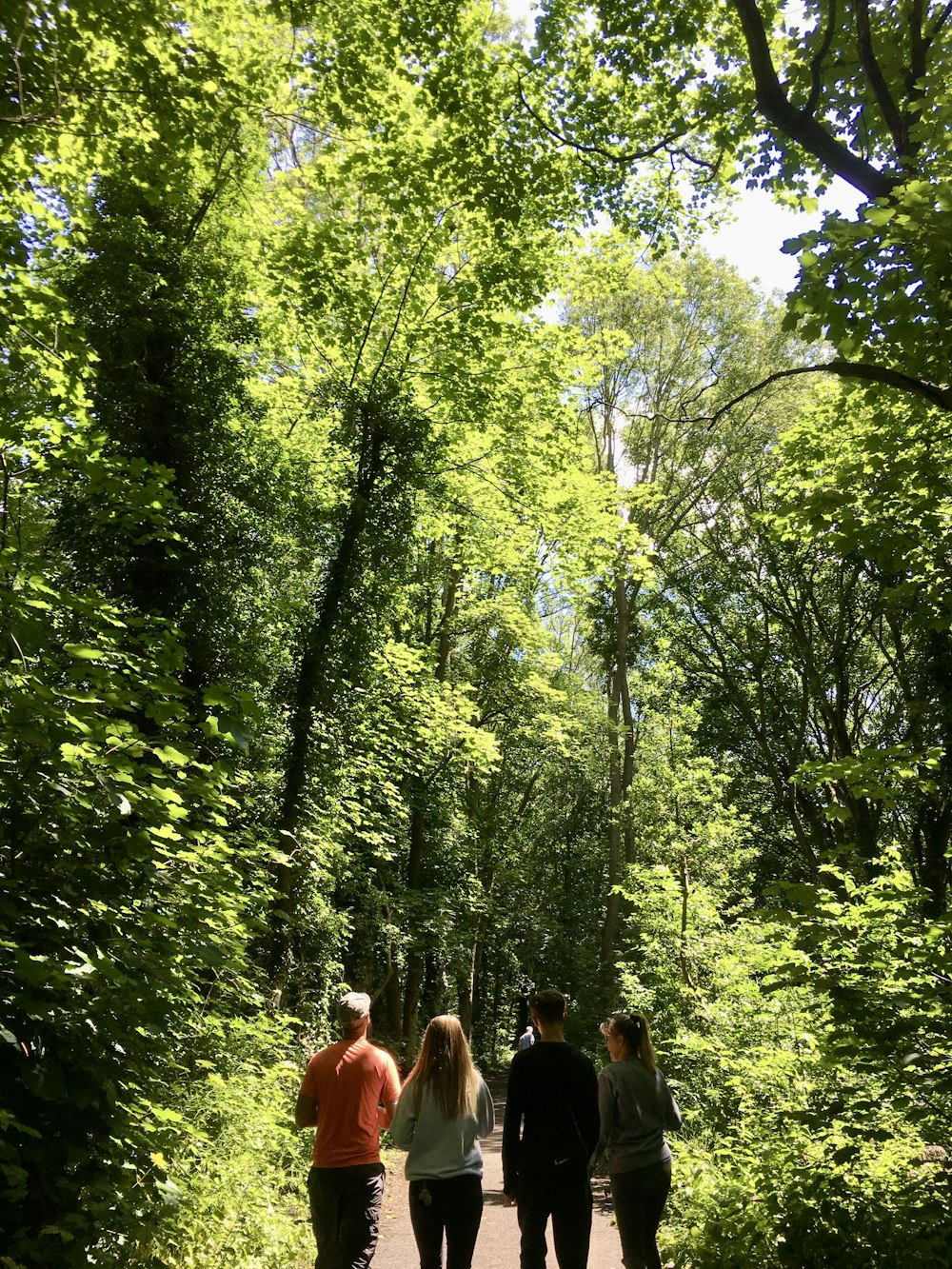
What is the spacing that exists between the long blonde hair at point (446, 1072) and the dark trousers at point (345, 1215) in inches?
22.1

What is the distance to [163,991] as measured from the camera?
11.2 ft

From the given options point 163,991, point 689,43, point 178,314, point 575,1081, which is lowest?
point 575,1081

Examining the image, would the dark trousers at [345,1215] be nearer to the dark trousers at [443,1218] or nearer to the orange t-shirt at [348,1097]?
the orange t-shirt at [348,1097]

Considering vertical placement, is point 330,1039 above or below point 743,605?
below

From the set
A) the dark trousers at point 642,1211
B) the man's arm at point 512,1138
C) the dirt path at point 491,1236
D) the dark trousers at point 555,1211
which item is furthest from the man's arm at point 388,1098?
the dirt path at point 491,1236

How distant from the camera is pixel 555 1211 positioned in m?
4.03

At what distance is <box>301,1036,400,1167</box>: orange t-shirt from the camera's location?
4238 mm

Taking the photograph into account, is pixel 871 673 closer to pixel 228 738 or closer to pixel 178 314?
pixel 178 314

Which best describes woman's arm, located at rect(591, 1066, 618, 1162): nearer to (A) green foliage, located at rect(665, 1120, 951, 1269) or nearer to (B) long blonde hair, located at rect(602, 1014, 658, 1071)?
(B) long blonde hair, located at rect(602, 1014, 658, 1071)

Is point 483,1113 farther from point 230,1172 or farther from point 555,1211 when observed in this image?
point 230,1172

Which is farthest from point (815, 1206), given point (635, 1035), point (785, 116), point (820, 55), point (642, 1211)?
point (820, 55)

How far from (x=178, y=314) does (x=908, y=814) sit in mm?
21935

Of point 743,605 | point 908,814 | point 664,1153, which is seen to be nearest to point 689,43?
point 664,1153

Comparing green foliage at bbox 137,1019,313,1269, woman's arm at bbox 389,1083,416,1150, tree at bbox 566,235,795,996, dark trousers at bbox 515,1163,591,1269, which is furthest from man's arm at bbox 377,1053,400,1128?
tree at bbox 566,235,795,996
